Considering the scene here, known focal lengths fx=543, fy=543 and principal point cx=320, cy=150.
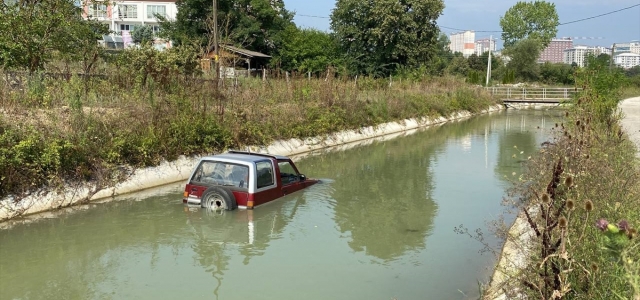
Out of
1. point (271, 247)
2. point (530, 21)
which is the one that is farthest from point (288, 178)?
point (530, 21)

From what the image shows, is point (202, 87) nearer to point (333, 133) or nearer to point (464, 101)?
point (333, 133)

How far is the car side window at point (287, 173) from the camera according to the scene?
1291 cm

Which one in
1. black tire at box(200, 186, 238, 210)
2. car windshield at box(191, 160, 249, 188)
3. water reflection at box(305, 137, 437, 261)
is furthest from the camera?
car windshield at box(191, 160, 249, 188)

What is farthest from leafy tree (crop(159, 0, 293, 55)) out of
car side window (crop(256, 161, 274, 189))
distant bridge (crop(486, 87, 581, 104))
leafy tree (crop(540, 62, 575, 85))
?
leafy tree (crop(540, 62, 575, 85))

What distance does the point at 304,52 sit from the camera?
51.4m

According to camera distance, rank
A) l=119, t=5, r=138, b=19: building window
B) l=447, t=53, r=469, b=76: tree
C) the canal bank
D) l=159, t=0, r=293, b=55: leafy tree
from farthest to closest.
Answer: l=447, t=53, r=469, b=76: tree, l=119, t=5, r=138, b=19: building window, l=159, t=0, r=293, b=55: leafy tree, the canal bank

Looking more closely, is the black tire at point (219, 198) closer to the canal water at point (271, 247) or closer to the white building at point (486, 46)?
the canal water at point (271, 247)

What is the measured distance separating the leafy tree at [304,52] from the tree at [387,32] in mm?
2556

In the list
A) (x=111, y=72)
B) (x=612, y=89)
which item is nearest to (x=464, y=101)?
(x=612, y=89)

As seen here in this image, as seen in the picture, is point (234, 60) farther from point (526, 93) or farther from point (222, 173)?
point (526, 93)

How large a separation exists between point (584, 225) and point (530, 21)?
336ft

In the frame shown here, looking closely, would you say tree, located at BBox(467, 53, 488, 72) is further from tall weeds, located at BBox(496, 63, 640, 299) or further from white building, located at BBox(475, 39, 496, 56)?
tall weeds, located at BBox(496, 63, 640, 299)

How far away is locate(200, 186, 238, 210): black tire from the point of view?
36.3 ft

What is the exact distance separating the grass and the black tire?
3290 millimetres
